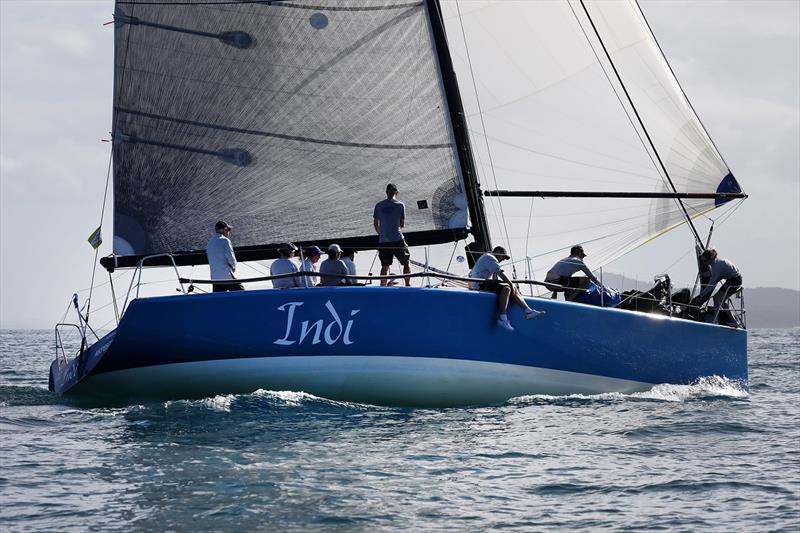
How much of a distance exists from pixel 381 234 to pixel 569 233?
11.7 ft

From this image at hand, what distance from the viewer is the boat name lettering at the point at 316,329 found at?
11.2 m

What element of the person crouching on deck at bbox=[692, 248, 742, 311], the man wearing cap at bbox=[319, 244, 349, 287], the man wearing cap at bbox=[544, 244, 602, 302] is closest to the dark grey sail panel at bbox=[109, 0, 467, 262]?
the man wearing cap at bbox=[544, 244, 602, 302]

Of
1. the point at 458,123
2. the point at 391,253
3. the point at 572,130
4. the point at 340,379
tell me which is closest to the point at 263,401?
the point at 340,379

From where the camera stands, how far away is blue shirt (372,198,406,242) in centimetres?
1344

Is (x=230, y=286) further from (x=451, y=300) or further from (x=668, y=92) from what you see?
(x=668, y=92)

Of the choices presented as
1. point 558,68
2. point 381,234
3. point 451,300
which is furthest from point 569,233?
point 451,300

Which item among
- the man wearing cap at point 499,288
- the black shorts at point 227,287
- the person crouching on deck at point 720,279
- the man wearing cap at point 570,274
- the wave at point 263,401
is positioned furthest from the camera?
the person crouching on deck at point 720,279

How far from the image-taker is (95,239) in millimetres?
14445

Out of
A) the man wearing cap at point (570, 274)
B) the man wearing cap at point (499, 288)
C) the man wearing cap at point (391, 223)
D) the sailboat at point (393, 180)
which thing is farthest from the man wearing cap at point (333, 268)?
the man wearing cap at point (570, 274)

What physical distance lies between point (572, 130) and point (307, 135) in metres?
3.83

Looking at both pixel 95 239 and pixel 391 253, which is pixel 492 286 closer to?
pixel 391 253

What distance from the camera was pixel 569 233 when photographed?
15.9 m

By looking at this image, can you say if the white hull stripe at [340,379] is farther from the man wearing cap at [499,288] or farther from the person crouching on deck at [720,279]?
the person crouching on deck at [720,279]

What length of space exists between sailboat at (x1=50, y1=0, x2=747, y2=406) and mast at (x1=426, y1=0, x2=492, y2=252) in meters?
0.03
